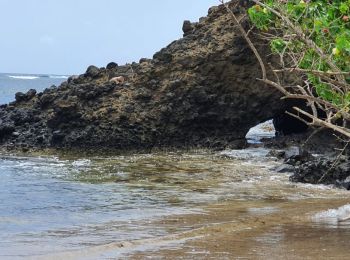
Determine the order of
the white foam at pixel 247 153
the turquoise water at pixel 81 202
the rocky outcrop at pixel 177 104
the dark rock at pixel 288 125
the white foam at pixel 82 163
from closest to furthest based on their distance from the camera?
1. the turquoise water at pixel 81 202
2. the white foam at pixel 82 163
3. the white foam at pixel 247 153
4. the rocky outcrop at pixel 177 104
5. the dark rock at pixel 288 125

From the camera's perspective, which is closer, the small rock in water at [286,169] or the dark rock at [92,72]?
the small rock in water at [286,169]

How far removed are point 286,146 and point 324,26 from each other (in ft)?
50.0

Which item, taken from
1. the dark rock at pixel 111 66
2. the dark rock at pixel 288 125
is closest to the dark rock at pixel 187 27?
the dark rock at pixel 111 66

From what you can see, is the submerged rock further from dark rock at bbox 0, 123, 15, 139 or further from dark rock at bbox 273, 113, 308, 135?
dark rock at bbox 0, 123, 15, 139

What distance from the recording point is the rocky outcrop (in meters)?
21.7

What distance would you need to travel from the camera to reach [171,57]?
22703mm

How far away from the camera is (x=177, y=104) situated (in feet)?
72.5

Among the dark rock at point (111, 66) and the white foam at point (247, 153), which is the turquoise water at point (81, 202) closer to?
the white foam at point (247, 153)

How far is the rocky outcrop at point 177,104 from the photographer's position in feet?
71.2

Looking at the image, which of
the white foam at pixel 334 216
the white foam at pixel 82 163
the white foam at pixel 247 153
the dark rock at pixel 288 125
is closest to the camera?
the white foam at pixel 334 216

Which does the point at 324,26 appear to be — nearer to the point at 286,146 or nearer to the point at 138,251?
the point at 138,251

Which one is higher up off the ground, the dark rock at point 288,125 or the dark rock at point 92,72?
the dark rock at point 92,72

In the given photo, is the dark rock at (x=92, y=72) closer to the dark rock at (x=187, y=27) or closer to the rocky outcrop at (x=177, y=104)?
the rocky outcrop at (x=177, y=104)

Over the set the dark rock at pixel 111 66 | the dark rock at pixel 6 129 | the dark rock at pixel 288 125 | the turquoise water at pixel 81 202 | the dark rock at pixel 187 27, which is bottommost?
the turquoise water at pixel 81 202
